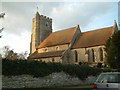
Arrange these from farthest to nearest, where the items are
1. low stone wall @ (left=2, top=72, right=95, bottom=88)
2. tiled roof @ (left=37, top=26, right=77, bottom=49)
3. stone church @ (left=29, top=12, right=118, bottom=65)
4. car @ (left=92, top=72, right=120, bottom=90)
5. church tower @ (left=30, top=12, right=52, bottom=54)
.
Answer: church tower @ (left=30, top=12, right=52, bottom=54), tiled roof @ (left=37, top=26, right=77, bottom=49), stone church @ (left=29, top=12, right=118, bottom=65), low stone wall @ (left=2, top=72, right=95, bottom=88), car @ (left=92, top=72, right=120, bottom=90)

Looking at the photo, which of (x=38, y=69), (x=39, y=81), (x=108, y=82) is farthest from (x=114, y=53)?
(x=108, y=82)

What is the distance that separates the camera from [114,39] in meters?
39.6

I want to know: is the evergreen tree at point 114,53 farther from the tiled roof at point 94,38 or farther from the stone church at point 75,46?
the tiled roof at point 94,38

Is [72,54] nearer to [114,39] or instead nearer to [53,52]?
[53,52]

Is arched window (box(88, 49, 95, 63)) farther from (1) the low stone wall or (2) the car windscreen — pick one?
(2) the car windscreen

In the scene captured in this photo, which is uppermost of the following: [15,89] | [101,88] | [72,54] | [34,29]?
[34,29]

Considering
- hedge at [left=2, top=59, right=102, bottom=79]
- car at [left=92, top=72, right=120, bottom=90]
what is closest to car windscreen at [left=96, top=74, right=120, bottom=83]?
car at [left=92, top=72, right=120, bottom=90]

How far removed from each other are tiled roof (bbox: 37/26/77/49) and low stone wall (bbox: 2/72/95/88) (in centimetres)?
2200

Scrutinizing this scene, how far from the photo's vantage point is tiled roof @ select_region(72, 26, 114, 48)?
46812mm

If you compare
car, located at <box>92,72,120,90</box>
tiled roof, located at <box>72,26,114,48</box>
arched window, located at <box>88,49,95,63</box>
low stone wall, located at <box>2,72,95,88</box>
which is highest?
tiled roof, located at <box>72,26,114,48</box>

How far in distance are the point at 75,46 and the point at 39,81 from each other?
26.4m

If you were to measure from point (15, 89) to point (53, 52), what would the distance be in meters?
31.0

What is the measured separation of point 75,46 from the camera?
50.3 meters

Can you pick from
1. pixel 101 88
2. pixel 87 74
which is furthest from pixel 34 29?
pixel 101 88
